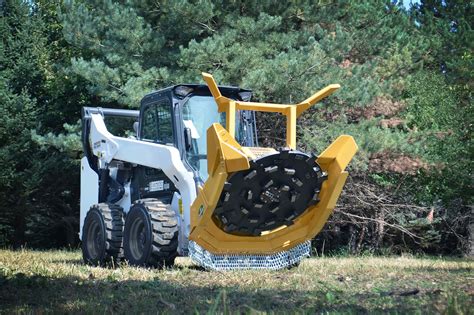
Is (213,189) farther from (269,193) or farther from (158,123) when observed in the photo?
(158,123)

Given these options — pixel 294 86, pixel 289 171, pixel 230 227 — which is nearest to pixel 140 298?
pixel 230 227

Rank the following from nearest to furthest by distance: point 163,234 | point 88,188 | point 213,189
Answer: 1. point 213,189
2. point 163,234
3. point 88,188

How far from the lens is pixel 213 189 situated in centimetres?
923

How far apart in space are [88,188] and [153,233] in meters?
3.57

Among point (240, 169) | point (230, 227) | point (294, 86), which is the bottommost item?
point (230, 227)

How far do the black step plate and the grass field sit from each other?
688mm

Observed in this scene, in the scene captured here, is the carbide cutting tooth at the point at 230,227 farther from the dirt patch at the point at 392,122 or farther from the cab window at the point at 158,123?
the dirt patch at the point at 392,122

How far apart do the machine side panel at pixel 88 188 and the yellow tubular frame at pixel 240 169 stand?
3.56 meters

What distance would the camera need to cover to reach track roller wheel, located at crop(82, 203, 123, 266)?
11289 mm

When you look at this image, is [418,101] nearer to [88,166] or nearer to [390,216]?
[390,216]

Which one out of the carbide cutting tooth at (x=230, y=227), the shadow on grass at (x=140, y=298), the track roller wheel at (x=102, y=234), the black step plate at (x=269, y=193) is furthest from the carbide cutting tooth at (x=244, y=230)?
the track roller wheel at (x=102, y=234)

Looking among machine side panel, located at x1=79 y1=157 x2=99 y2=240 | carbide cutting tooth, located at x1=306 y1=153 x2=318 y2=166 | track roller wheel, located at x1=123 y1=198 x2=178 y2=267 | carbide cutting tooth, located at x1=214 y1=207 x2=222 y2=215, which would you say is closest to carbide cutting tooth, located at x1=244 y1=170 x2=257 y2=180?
carbide cutting tooth, located at x1=214 y1=207 x2=222 y2=215

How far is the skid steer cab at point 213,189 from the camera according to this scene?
934 cm

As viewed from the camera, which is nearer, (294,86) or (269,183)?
(269,183)
